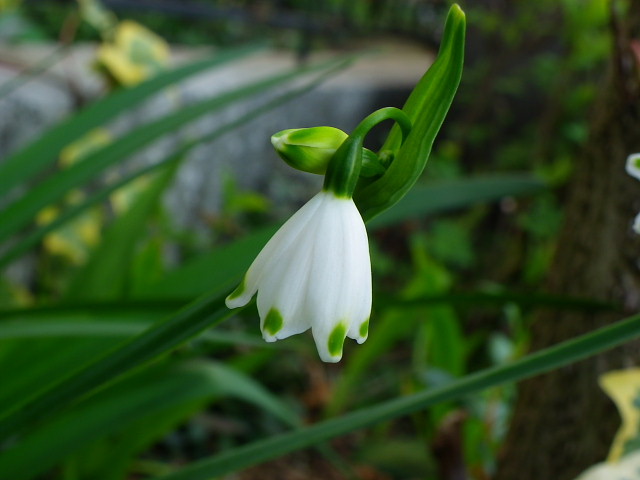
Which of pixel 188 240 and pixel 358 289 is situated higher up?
pixel 358 289

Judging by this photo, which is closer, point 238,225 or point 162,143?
point 162,143

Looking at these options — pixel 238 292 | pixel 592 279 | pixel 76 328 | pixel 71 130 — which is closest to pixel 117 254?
pixel 71 130

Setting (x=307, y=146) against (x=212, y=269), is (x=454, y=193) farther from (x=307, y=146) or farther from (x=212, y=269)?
(x=307, y=146)

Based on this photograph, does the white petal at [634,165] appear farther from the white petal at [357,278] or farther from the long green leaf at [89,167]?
the long green leaf at [89,167]

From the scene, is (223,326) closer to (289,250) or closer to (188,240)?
(188,240)

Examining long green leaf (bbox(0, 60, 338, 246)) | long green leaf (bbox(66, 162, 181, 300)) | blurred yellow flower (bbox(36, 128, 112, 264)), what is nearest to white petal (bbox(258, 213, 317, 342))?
long green leaf (bbox(0, 60, 338, 246))

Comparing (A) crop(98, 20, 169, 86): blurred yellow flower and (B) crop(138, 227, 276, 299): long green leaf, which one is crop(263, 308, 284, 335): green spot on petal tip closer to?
(B) crop(138, 227, 276, 299): long green leaf

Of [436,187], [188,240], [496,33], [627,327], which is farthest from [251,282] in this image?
[496,33]

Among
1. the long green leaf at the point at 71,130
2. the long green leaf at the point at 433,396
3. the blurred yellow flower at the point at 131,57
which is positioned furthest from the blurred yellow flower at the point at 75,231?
the long green leaf at the point at 433,396
